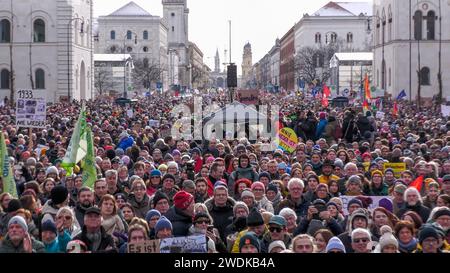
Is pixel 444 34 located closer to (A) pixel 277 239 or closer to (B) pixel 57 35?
(B) pixel 57 35

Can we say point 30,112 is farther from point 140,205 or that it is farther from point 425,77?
point 425,77

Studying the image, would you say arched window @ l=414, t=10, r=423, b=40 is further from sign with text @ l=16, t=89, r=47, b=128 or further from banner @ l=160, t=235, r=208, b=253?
banner @ l=160, t=235, r=208, b=253

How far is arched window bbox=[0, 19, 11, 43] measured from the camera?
6862 cm

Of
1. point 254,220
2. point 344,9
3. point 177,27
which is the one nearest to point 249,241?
point 254,220

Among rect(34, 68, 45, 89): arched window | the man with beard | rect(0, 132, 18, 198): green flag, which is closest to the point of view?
the man with beard

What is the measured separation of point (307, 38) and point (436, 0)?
5927cm

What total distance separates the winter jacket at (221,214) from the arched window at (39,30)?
59418 millimetres

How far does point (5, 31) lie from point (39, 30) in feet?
7.77

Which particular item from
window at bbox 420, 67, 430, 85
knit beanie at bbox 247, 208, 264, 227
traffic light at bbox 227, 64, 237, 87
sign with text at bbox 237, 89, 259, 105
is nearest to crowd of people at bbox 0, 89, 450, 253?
knit beanie at bbox 247, 208, 264, 227

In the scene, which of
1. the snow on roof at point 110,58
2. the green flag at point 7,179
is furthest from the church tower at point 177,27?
the green flag at point 7,179

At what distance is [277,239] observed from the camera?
31.0 feet

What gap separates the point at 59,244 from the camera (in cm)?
944

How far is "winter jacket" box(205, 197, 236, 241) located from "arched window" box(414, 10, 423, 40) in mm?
64655

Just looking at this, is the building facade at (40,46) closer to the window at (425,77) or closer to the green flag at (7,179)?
the window at (425,77)
